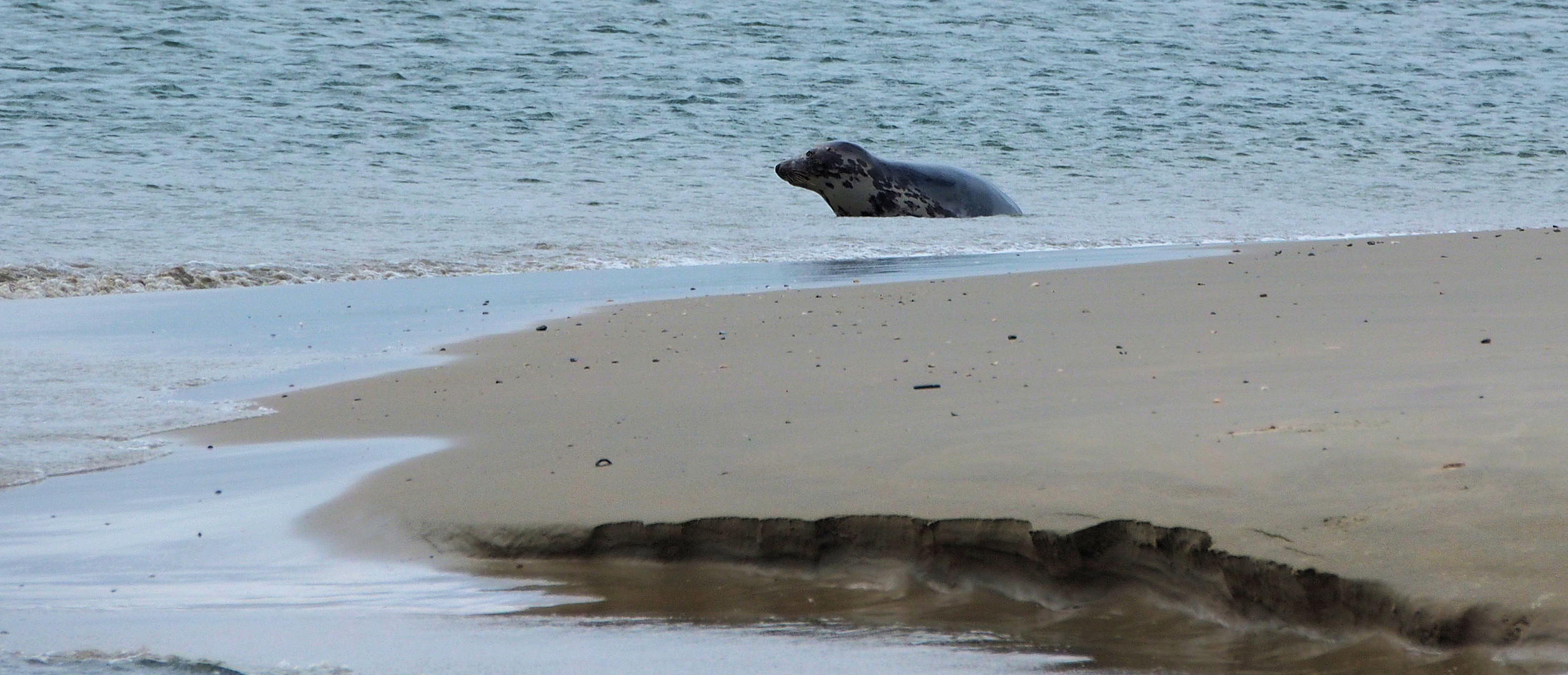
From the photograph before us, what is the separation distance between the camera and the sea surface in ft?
10.2

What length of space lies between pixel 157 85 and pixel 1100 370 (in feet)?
63.9

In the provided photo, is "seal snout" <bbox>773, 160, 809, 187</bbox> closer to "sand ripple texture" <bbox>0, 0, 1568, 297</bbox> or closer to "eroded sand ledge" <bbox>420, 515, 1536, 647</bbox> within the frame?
"sand ripple texture" <bbox>0, 0, 1568, 297</bbox>

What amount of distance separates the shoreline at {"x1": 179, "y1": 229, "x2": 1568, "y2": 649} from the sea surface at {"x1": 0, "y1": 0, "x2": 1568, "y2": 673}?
0.28 meters

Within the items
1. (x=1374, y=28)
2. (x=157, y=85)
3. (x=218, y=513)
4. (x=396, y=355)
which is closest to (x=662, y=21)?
(x=157, y=85)

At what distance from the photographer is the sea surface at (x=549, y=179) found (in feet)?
10.2

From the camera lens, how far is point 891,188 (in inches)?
585

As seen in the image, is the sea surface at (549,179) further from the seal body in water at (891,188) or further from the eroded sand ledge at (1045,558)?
the seal body in water at (891,188)

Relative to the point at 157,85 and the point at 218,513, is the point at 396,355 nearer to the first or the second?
the point at 218,513

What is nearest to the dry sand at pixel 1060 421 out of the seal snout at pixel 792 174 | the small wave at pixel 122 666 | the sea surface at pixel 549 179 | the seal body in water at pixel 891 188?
the sea surface at pixel 549 179

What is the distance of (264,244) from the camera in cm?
1127

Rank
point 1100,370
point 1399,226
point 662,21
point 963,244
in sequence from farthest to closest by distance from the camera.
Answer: point 662,21
point 1399,226
point 963,244
point 1100,370

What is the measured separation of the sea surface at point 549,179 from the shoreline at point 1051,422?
0.28 m

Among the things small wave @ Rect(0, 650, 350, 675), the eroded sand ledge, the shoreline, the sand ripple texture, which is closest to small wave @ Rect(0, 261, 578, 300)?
the sand ripple texture

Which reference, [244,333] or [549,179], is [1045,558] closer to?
[244,333]
